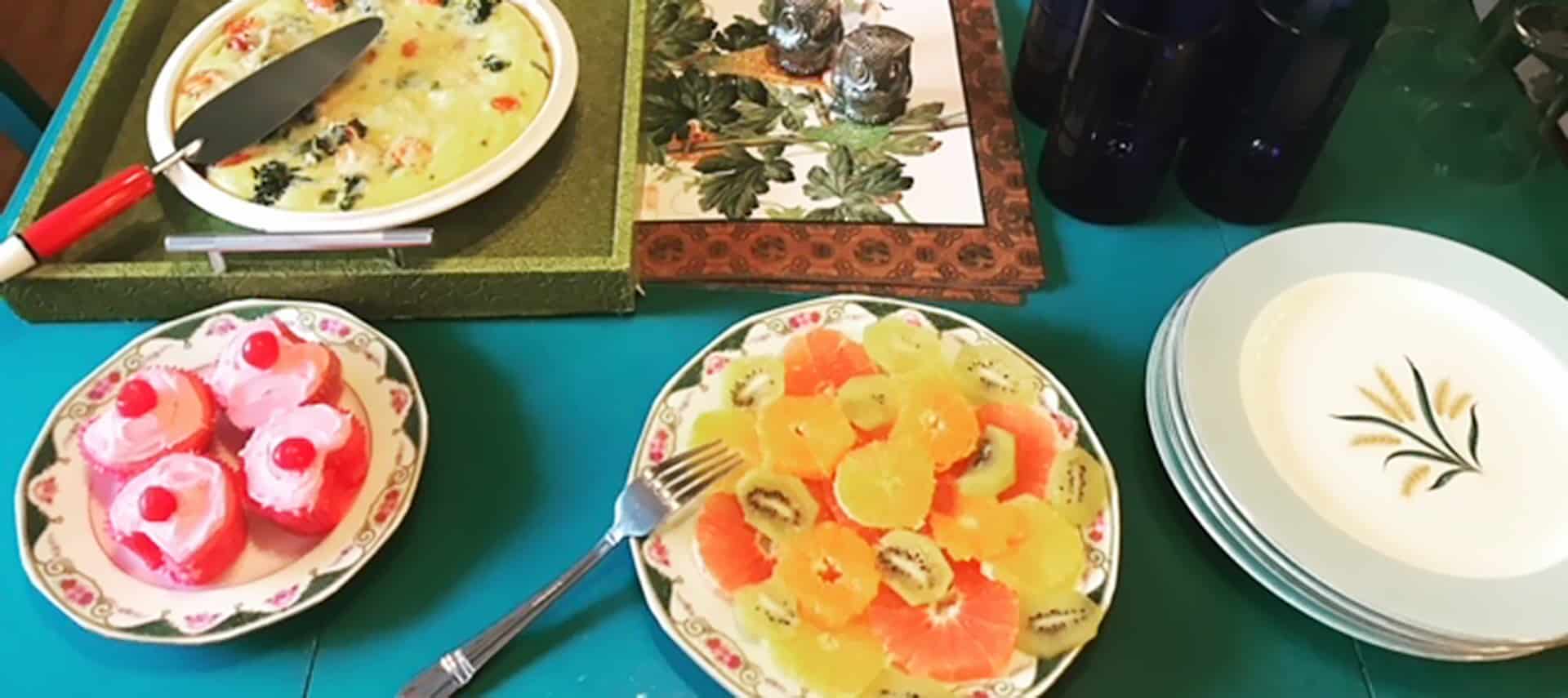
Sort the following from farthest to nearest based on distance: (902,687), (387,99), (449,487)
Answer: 1. (387,99)
2. (449,487)
3. (902,687)

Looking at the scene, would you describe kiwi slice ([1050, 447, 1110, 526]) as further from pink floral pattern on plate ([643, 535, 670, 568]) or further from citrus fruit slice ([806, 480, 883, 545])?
pink floral pattern on plate ([643, 535, 670, 568])

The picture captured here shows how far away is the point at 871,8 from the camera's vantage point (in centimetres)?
101

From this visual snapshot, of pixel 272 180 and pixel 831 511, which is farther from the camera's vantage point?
pixel 272 180

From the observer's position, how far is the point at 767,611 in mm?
644

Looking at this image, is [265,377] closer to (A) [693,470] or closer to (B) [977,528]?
(A) [693,470]

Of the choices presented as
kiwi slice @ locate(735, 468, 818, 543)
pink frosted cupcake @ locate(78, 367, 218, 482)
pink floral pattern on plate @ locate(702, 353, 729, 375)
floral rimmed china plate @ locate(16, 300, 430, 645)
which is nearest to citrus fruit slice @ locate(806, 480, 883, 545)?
kiwi slice @ locate(735, 468, 818, 543)

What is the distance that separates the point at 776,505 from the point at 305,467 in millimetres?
258

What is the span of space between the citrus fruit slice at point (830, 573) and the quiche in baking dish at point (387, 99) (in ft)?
1.13

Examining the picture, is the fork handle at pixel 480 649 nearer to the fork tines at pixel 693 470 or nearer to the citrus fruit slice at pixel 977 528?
the fork tines at pixel 693 470

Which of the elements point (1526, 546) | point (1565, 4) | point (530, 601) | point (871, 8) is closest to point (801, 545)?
point (530, 601)

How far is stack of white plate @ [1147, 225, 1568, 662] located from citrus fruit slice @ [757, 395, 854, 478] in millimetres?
209

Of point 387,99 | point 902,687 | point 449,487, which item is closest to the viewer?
point 902,687

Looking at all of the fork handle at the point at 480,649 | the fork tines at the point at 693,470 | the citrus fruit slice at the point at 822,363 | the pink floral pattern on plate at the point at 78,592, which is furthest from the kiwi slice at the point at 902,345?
the pink floral pattern on plate at the point at 78,592

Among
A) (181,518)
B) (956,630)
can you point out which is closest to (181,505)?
(181,518)
